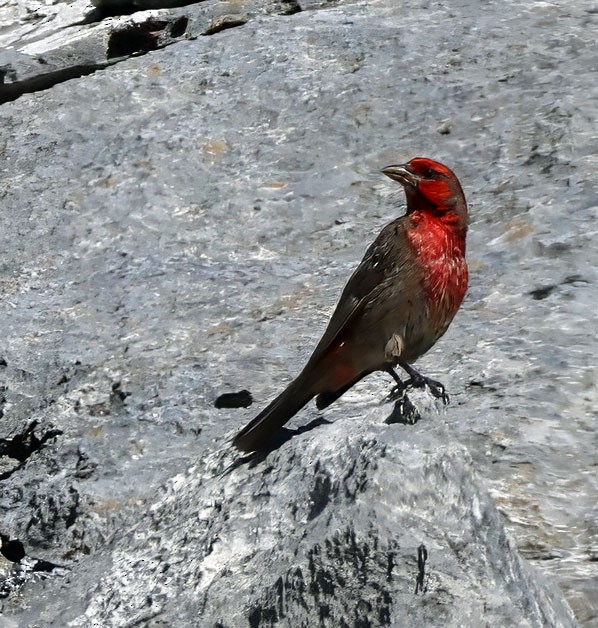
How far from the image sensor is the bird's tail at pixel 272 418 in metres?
3.96

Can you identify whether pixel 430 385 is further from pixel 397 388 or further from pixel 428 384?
pixel 397 388

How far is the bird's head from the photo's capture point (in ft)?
15.3

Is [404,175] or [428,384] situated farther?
[404,175]

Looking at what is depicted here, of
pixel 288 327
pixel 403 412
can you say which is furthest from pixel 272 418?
pixel 288 327

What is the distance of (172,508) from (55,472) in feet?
2.36

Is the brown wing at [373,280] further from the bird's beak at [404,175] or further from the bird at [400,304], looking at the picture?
the bird's beak at [404,175]

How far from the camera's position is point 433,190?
15.3ft

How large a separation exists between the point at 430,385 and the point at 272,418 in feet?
2.12

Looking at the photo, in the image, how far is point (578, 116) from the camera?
5617 mm

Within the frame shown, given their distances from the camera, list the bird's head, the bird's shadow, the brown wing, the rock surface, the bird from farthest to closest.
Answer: the bird's head → the brown wing → the bird → the bird's shadow → the rock surface

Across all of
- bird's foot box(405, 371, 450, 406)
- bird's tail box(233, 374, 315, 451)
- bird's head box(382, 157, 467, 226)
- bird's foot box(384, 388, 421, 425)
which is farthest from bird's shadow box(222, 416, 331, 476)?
bird's head box(382, 157, 467, 226)

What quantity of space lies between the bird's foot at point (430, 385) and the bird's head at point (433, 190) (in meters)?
0.70

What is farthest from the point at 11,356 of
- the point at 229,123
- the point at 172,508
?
the point at 229,123

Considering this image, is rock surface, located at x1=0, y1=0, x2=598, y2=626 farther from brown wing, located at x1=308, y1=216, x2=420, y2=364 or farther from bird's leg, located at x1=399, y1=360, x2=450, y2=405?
brown wing, located at x1=308, y1=216, x2=420, y2=364
